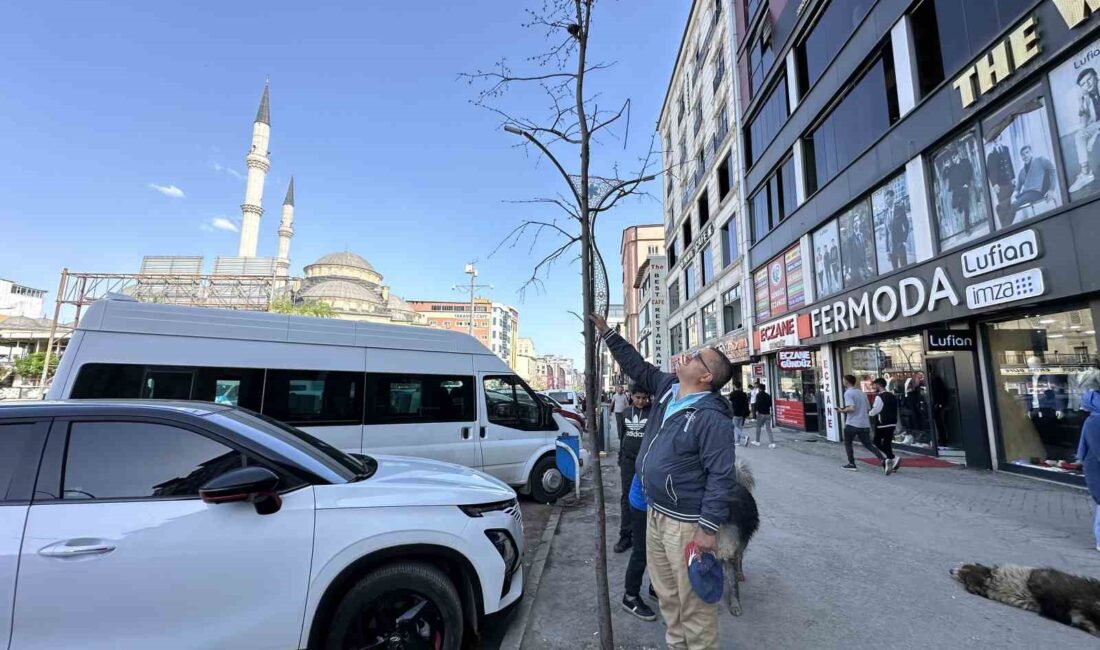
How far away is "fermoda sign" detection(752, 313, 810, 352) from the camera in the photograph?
15.7 meters

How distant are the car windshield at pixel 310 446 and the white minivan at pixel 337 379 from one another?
1.87 m

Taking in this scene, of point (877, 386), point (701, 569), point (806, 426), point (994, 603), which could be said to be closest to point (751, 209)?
point (806, 426)

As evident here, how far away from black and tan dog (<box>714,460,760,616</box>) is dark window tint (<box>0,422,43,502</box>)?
3.97 metres

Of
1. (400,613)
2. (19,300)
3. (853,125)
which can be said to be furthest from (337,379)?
(19,300)

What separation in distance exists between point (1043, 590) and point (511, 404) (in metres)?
5.79

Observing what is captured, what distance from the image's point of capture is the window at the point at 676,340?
34.6m

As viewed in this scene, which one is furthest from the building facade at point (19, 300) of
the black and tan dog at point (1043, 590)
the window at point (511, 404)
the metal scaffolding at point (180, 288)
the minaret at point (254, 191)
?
the black and tan dog at point (1043, 590)

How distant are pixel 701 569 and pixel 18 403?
12.5 feet

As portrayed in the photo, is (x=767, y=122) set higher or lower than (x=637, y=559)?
higher

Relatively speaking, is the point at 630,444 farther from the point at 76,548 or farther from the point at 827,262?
the point at 827,262

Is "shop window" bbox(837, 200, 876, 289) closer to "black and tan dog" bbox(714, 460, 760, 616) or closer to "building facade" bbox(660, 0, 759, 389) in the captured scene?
"building facade" bbox(660, 0, 759, 389)

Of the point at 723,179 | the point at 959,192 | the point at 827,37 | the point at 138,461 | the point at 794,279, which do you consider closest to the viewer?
the point at 138,461

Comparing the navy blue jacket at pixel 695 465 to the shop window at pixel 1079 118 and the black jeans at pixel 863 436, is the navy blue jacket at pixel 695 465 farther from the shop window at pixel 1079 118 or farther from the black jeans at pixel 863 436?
the shop window at pixel 1079 118

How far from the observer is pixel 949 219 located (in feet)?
31.8
